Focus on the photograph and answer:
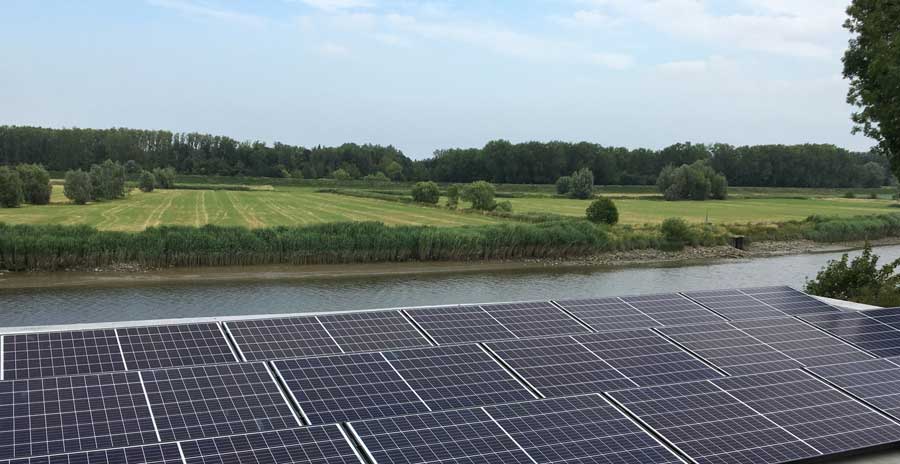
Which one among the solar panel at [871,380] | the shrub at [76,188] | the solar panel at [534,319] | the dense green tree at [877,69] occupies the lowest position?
the shrub at [76,188]

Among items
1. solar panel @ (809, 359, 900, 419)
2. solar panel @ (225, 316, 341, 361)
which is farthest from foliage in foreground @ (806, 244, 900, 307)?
solar panel @ (225, 316, 341, 361)

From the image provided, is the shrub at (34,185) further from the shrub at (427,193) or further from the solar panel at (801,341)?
the solar panel at (801,341)

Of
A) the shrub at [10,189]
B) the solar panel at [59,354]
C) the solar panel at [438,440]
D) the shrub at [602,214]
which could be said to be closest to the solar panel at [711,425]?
the solar panel at [438,440]

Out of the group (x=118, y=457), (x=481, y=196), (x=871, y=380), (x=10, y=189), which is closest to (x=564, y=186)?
(x=481, y=196)

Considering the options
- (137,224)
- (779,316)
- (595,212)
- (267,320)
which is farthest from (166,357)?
(595,212)

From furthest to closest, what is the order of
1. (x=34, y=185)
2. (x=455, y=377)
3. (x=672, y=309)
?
(x=34, y=185), (x=672, y=309), (x=455, y=377)

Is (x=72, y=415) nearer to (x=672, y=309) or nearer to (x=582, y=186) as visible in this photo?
(x=672, y=309)
